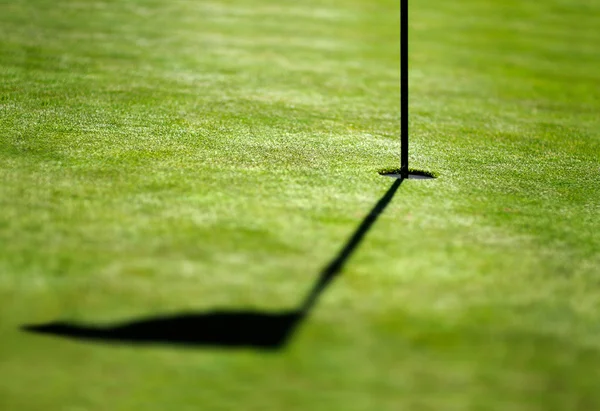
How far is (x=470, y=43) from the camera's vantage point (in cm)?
1714

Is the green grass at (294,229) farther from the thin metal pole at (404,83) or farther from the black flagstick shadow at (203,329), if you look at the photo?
the thin metal pole at (404,83)

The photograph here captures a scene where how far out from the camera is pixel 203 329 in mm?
4309

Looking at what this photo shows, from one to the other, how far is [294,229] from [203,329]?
1693mm

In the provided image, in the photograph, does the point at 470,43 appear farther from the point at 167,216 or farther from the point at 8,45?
the point at 167,216

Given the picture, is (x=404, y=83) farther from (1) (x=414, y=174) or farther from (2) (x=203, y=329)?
(2) (x=203, y=329)

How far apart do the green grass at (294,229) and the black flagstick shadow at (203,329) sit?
86 millimetres

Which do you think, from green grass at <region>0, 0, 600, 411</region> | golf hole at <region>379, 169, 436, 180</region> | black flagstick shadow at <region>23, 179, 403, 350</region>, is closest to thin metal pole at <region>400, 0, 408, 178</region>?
golf hole at <region>379, 169, 436, 180</region>

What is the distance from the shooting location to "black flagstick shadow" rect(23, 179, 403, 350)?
416cm

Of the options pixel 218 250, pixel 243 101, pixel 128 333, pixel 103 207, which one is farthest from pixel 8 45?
pixel 128 333

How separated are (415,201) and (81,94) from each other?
17.1ft

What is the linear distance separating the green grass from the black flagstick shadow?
86 mm

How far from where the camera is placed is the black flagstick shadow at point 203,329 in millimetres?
4164

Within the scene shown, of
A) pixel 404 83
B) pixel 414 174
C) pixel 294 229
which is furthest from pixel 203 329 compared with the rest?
pixel 414 174

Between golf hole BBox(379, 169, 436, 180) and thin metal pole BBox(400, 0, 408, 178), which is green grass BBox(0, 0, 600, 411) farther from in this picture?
thin metal pole BBox(400, 0, 408, 178)
